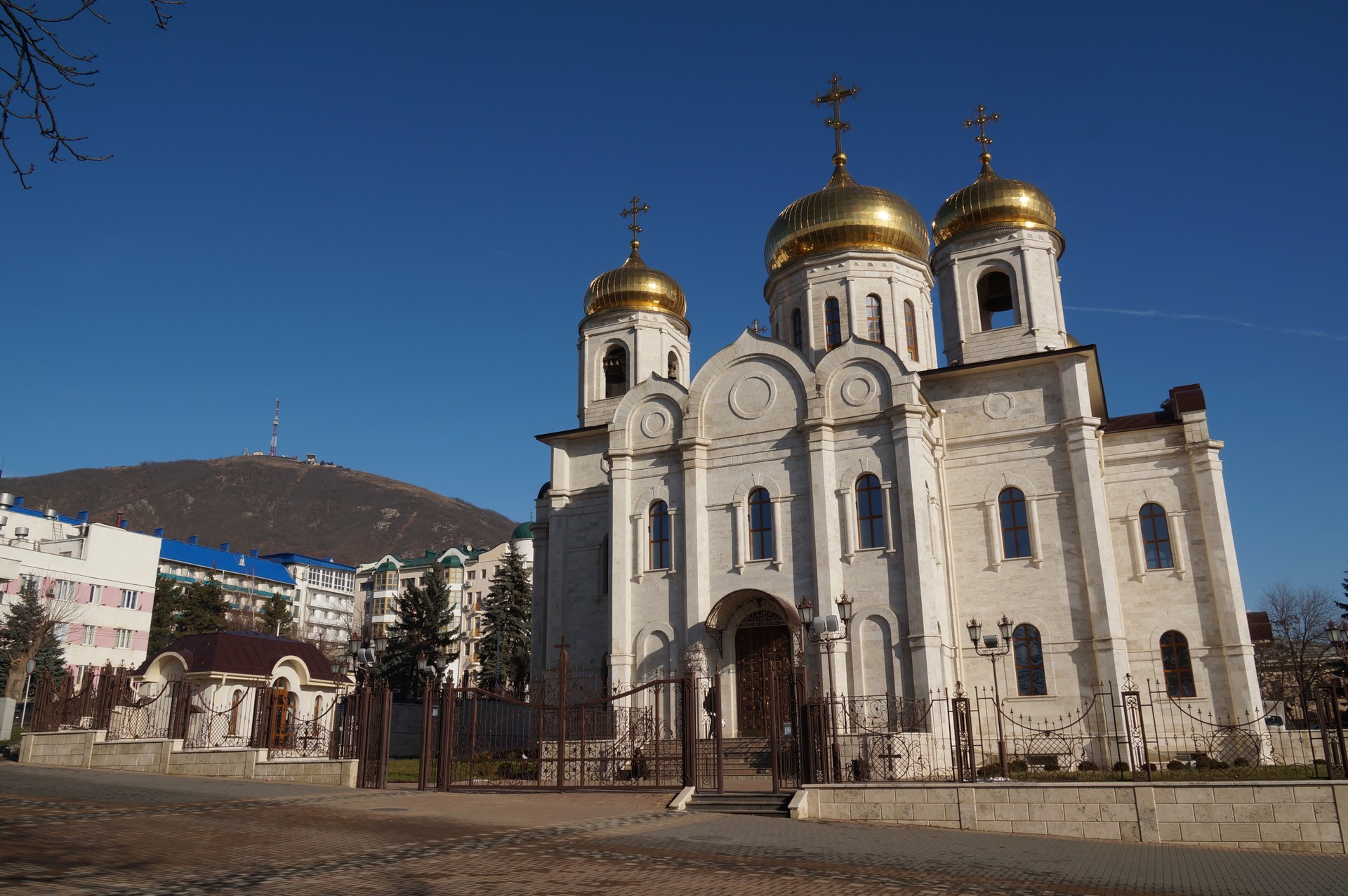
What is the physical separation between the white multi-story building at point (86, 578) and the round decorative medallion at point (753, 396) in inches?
1272

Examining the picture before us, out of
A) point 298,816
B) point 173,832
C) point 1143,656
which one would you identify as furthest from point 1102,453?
point 173,832

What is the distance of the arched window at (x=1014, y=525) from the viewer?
24.0 metres

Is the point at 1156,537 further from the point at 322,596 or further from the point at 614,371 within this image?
the point at 322,596

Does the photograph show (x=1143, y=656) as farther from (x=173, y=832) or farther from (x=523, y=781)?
(x=173, y=832)

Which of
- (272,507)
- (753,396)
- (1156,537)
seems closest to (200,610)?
(753,396)

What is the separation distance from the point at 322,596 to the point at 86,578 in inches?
1714

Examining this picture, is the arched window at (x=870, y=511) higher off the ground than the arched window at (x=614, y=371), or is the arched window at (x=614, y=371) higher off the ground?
the arched window at (x=614, y=371)

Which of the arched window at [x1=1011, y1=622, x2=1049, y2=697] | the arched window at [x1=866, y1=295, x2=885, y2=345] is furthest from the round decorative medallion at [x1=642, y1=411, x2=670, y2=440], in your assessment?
the arched window at [x1=1011, y1=622, x2=1049, y2=697]

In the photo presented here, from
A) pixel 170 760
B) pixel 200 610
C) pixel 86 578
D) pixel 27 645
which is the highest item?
pixel 86 578

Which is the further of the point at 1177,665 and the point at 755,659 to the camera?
the point at 755,659

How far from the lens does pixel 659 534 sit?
2522 centimetres

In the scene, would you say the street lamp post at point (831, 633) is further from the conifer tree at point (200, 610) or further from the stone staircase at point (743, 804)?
the conifer tree at point (200, 610)

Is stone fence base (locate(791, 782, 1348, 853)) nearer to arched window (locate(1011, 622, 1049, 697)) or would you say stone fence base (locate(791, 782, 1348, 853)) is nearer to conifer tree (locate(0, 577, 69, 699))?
arched window (locate(1011, 622, 1049, 697))

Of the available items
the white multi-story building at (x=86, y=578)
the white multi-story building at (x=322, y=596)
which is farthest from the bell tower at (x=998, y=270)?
the white multi-story building at (x=322, y=596)
